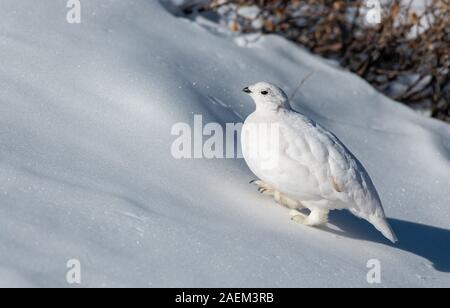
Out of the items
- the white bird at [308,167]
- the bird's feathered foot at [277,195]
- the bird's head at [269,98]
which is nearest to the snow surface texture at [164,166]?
the bird's feathered foot at [277,195]

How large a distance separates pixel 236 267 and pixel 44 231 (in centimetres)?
70

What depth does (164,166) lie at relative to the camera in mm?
4320

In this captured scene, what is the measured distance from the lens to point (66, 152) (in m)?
4.14

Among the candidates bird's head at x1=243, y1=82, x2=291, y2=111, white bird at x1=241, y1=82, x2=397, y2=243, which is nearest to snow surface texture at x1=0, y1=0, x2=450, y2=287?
white bird at x1=241, y1=82, x2=397, y2=243

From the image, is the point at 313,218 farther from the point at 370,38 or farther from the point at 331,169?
the point at 370,38

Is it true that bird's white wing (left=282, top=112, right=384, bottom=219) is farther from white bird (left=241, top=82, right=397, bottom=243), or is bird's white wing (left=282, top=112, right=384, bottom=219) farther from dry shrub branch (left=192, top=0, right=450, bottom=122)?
dry shrub branch (left=192, top=0, right=450, bottom=122)

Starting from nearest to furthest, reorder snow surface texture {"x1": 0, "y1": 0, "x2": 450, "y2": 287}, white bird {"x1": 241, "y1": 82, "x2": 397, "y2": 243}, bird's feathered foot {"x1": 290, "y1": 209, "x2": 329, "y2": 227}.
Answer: snow surface texture {"x1": 0, "y1": 0, "x2": 450, "y2": 287} → white bird {"x1": 241, "y1": 82, "x2": 397, "y2": 243} → bird's feathered foot {"x1": 290, "y1": 209, "x2": 329, "y2": 227}

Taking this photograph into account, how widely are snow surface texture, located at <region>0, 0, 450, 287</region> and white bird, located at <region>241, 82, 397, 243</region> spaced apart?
171 mm

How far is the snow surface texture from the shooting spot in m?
3.45

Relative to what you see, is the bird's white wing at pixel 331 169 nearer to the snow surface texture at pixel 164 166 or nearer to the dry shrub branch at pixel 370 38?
the snow surface texture at pixel 164 166

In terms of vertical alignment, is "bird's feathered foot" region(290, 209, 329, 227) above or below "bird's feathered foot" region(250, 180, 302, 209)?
below

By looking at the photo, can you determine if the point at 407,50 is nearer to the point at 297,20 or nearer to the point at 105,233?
the point at 297,20

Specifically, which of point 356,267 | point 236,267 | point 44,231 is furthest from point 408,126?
point 44,231

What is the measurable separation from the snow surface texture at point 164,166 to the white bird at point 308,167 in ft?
0.56
